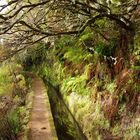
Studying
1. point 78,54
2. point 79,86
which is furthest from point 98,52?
point 78,54

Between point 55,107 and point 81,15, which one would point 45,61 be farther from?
point 81,15

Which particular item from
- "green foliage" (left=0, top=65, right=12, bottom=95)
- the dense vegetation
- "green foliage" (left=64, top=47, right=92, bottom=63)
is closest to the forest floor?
the dense vegetation

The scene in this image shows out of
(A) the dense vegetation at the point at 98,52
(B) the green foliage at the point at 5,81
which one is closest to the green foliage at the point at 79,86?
(A) the dense vegetation at the point at 98,52

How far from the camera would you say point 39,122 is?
11.9m

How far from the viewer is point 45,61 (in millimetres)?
28875

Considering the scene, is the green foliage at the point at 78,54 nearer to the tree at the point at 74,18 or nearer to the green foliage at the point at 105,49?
the green foliage at the point at 105,49

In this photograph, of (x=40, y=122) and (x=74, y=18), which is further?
(x=40, y=122)

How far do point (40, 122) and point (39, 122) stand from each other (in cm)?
4

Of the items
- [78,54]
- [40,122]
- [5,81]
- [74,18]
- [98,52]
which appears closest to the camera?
[74,18]

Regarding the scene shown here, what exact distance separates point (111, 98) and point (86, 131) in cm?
161

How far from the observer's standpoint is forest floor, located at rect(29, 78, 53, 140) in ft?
33.8

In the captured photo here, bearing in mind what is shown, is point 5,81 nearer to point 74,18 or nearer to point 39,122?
point 39,122

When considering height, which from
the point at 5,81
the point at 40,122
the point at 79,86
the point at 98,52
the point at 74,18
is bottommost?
the point at 40,122

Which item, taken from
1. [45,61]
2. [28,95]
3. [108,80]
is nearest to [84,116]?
[108,80]
